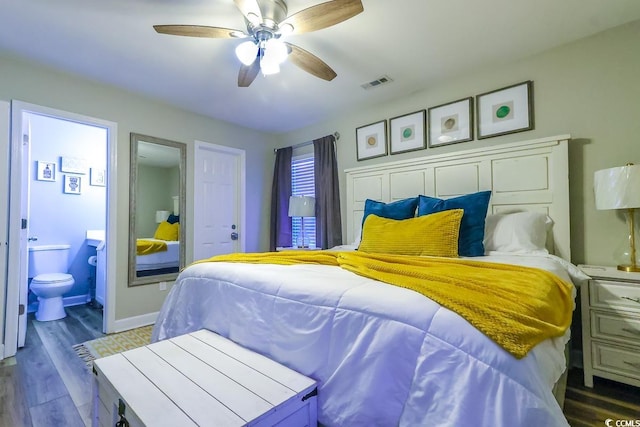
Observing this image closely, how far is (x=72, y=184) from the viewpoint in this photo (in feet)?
13.3

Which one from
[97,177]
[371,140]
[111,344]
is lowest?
[111,344]

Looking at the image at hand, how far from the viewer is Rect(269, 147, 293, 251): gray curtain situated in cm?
429

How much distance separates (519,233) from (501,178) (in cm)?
58

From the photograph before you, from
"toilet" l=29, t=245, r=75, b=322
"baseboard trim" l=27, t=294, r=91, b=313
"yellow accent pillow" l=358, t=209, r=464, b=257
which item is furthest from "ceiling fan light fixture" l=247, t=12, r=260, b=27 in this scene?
"baseboard trim" l=27, t=294, r=91, b=313

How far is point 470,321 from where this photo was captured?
0.87 metres

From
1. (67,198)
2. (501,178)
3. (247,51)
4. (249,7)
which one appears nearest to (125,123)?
(67,198)

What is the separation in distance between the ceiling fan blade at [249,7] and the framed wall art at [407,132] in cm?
194

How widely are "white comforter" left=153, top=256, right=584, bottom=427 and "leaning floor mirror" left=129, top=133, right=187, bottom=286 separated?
7.24ft

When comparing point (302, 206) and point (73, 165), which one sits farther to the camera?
point (73, 165)

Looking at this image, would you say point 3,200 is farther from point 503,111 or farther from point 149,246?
point 503,111

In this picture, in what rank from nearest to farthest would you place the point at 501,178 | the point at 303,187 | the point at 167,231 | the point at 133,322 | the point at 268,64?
the point at 268,64
the point at 501,178
the point at 133,322
the point at 167,231
the point at 303,187

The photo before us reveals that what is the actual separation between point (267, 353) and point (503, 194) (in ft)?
7.58

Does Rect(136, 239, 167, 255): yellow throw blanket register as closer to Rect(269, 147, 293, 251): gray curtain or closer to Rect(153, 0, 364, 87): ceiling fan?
Rect(269, 147, 293, 251): gray curtain

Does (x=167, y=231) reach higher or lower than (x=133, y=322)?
higher
